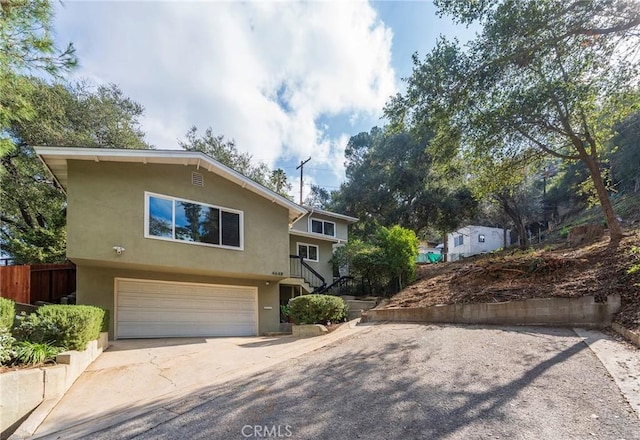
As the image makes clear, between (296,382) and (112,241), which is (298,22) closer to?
(112,241)

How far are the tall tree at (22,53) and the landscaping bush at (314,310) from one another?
7580 mm

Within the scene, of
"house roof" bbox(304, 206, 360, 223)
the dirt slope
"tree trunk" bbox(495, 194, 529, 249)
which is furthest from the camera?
"tree trunk" bbox(495, 194, 529, 249)

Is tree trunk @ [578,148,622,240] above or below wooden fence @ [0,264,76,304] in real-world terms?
above

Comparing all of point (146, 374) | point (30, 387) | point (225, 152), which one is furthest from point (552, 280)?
point (225, 152)

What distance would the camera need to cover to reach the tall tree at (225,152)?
23.2m

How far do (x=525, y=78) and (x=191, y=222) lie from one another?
10072 mm

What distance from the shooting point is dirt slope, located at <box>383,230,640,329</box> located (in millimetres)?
7229

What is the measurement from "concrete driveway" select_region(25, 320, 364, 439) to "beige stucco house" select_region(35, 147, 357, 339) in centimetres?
170

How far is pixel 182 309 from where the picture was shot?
11.4 meters

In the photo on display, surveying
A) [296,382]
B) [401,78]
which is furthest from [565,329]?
[401,78]

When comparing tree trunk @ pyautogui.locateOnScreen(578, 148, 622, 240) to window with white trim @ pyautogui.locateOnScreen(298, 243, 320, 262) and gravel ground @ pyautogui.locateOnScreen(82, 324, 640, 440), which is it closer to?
gravel ground @ pyautogui.locateOnScreen(82, 324, 640, 440)

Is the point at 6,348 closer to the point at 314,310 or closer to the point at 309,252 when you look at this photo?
the point at 314,310

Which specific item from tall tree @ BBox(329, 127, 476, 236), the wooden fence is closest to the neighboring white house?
tall tree @ BBox(329, 127, 476, 236)
